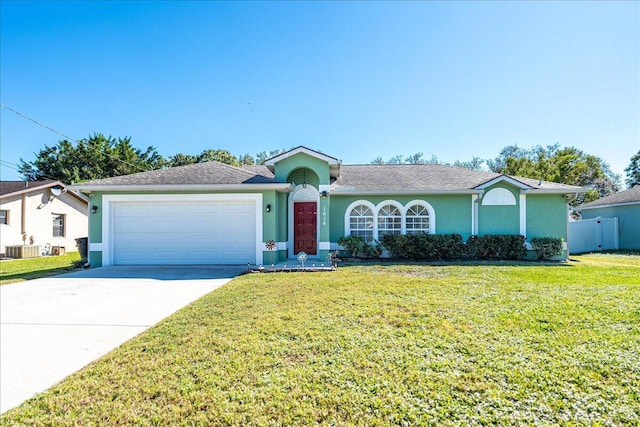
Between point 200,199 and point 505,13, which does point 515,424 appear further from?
point 505,13

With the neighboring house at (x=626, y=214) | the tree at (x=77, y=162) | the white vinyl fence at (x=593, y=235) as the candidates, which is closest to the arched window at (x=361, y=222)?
the white vinyl fence at (x=593, y=235)

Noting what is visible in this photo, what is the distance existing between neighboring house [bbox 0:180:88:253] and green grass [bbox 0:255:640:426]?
62.6 feet

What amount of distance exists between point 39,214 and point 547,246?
27.9 metres

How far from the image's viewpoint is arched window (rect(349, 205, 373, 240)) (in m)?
14.0

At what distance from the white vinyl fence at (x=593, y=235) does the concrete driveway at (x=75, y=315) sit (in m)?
19.1

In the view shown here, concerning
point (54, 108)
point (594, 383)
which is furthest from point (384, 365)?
point (54, 108)

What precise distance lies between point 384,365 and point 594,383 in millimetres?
2141

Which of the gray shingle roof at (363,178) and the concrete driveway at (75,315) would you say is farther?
the gray shingle roof at (363,178)

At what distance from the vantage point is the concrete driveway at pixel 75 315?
152 inches

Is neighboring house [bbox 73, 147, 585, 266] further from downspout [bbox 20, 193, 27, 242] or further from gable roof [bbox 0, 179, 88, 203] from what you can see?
downspout [bbox 20, 193, 27, 242]

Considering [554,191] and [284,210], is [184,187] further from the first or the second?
[554,191]

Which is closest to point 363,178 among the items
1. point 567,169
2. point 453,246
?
point 453,246

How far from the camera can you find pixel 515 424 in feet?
8.59

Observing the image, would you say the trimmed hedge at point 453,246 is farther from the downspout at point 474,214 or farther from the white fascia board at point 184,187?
the white fascia board at point 184,187
